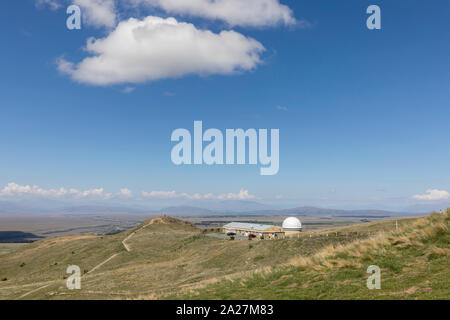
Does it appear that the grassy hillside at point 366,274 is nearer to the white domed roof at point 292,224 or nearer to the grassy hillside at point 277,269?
the grassy hillside at point 277,269

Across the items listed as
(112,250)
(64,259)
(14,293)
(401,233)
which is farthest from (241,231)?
(401,233)

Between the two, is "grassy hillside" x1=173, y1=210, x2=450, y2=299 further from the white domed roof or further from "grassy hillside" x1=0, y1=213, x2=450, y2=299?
the white domed roof

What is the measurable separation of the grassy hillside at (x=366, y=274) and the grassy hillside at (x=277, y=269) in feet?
0.15

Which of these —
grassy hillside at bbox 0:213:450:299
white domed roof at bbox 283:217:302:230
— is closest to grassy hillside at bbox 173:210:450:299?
grassy hillside at bbox 0:213:450:299

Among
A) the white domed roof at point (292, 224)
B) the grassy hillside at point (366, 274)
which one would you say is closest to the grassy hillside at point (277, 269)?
the grassy hillside at point (366, 274)

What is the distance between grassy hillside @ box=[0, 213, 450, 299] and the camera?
15.1 meters

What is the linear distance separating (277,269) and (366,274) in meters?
7.20

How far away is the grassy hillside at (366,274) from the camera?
13.4 meters

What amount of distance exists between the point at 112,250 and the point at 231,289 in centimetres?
5646

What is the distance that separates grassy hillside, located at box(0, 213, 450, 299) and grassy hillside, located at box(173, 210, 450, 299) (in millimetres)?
45

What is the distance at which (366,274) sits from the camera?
16.6 meters

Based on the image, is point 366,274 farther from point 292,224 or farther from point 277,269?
point 292,224
